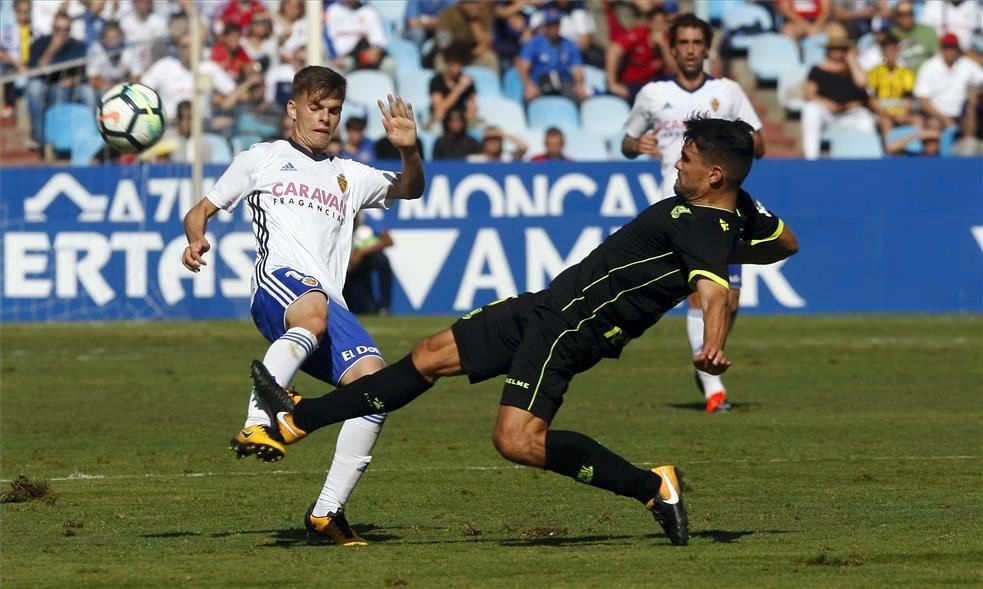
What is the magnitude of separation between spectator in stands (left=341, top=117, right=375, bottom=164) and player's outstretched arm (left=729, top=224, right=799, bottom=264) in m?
15.6

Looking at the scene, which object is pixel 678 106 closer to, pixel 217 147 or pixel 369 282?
pixel 369 282

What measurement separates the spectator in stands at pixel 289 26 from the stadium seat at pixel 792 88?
24.4ft

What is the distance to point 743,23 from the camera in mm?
25891

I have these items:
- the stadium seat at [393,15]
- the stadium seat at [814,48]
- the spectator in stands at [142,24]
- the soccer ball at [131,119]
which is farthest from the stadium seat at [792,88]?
the soccer ball at [131,119]

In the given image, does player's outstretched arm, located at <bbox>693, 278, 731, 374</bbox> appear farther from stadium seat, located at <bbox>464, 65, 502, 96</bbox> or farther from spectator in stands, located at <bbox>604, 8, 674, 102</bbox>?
stadium seat, located at <bbox>464, 65, 502, 96</bbox>

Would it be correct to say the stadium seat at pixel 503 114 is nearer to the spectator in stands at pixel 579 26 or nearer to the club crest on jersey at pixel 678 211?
the spectator in stands at pixel 579 26

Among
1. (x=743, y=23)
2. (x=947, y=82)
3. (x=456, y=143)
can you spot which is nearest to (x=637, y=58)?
(x=743, y=23)

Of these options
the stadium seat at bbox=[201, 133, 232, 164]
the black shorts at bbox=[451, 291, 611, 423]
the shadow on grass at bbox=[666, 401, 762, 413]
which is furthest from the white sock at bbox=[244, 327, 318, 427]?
the stadium seat at bbox=[201, 133, 232, 164]

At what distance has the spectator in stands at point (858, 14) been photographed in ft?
85.5

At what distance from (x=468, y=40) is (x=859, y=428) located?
15366 mm

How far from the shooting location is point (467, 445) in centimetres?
1127

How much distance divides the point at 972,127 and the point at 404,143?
17.8 meters

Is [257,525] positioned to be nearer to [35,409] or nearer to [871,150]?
[35,409]

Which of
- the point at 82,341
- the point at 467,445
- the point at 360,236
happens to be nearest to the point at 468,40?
the point at 360,236
